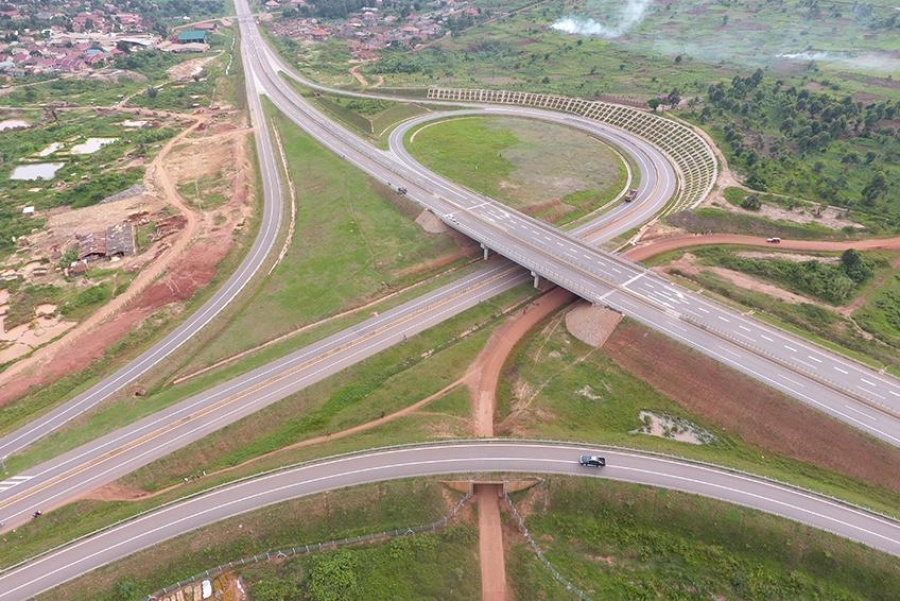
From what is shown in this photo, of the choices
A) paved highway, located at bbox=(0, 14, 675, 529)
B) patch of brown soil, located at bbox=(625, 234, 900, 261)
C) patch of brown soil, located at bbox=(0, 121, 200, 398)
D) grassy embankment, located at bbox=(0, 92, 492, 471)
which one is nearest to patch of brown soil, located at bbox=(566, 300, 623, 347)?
paved highway, located at bbox=(0, 14, 675, 529)

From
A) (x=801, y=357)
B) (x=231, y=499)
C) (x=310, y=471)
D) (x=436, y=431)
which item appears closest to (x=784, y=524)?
(x=801, y=357)

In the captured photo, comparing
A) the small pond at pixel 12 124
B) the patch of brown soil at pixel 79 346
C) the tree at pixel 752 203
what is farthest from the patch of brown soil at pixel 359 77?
the tree at pixel 752 203

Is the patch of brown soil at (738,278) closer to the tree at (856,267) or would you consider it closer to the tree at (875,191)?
the tree at (856,267)

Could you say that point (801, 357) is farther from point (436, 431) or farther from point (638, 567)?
point (436, 431)

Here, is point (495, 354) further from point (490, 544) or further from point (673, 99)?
point (673, 99)

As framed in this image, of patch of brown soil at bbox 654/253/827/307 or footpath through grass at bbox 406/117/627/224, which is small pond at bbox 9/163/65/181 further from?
patch of brown soil at bbox 654/253/827/307

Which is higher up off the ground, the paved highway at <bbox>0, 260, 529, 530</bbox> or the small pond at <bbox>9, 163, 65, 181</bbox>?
the small pond at <bbox>9, 163, 65, 181</bbox>
